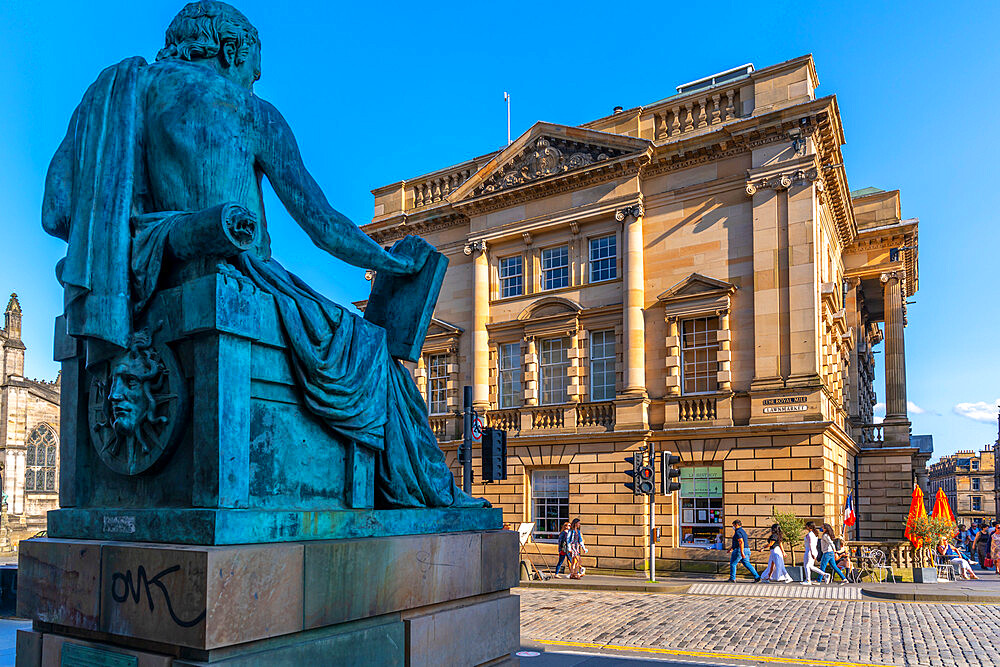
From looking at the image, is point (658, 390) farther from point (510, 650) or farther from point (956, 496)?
point (956, 496)

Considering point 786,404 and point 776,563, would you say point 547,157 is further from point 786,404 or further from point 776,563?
point 776,563

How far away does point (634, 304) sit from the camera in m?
27.4

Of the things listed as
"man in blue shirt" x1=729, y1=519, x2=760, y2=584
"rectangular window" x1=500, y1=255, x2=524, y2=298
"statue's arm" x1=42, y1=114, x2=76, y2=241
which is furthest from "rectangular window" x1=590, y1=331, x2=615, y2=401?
"statue's arm" x1=42, y1=114, x2=76, y2=241

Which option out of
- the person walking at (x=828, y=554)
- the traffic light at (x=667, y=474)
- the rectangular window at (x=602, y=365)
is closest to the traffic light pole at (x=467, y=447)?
the traffic light at (x=667, y=474)

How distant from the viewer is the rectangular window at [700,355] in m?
26.4

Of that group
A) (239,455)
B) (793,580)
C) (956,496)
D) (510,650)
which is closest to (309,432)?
(239,455)

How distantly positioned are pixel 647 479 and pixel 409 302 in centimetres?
1810

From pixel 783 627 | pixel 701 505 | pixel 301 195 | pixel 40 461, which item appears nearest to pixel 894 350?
pixel 701 505

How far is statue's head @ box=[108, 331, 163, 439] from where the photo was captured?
11.4 ft

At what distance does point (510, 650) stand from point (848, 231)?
111 ft

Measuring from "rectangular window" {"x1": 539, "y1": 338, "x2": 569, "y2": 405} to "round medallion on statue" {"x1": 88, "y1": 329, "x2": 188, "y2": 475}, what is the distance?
2595 centimetres

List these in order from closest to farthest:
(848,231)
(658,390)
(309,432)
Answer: (309,432)
(658,390)
(848,231)

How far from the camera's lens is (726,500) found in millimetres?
25141

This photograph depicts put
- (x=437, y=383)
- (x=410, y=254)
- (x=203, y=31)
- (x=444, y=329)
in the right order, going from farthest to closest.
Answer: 1. (x=437, y=383)
2. (x=444, y=329)
3. (x=410, y=254)
4. (x=203, y=31)
